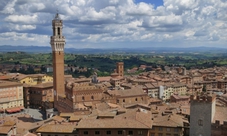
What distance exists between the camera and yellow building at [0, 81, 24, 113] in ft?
267

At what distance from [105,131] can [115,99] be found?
35128 millimetres

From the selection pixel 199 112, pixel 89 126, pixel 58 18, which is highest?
pixel 58 18

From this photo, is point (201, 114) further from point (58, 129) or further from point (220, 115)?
point (58, 129)

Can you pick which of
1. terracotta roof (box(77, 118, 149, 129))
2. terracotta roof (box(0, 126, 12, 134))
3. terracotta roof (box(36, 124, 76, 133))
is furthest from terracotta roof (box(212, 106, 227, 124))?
terracotta roof (box(0, 126, 12, 134))

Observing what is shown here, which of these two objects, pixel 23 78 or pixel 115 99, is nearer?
pixel 115 99

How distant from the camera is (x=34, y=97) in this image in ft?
296

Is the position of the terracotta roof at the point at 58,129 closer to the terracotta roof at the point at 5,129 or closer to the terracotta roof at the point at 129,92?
the terracotta roof at the point at 5,129

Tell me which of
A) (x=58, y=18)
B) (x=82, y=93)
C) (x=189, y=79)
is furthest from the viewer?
(x=189, y=79)

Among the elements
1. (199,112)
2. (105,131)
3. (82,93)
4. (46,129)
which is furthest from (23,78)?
(199,112)

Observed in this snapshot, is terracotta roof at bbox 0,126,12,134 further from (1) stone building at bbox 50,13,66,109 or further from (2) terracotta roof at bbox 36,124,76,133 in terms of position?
(1) stone building at bbox 50,13,66,109

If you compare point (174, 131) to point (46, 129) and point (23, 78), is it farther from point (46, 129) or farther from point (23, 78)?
point (23, 78)

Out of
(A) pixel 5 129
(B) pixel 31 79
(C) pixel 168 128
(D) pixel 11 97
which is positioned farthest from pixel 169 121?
(B) pixel 31 79

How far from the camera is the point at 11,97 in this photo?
83688 millimetres

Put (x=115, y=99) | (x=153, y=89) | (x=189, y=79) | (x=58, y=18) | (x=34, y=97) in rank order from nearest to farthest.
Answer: (x=115, y=99)
(x=58, y=18)
(x=34, y=97)
(x=153, y=89)
(x=189, y=79)
